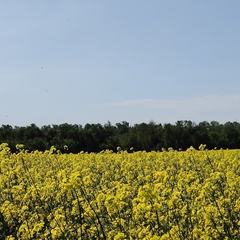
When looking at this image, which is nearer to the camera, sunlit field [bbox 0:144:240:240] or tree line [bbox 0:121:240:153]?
sunlit field [bbox 0:144:240:240]

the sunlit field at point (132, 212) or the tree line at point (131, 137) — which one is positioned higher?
the tree line at point (131, 137)

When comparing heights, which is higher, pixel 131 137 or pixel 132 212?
pixel 131 137

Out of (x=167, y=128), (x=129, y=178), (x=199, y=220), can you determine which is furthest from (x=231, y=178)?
(x=167, y=128)

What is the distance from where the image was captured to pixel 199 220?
5688 millimetres

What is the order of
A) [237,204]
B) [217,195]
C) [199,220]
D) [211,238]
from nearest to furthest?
1. [211,238]
2. [199,220]
3. [237,204]
4. [217,195]

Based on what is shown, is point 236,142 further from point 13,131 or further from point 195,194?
point 195,194

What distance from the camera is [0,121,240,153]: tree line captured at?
33.6 meters

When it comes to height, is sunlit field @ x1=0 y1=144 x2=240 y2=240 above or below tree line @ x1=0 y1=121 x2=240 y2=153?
below

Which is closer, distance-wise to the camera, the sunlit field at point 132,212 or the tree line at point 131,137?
the sunlit field at point 132,212

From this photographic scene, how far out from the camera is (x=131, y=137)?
36125mm

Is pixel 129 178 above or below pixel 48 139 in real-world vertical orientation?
below

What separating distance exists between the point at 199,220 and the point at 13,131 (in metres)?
29.8

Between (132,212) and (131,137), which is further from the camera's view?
(131,137)

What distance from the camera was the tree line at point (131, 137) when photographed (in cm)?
3362
